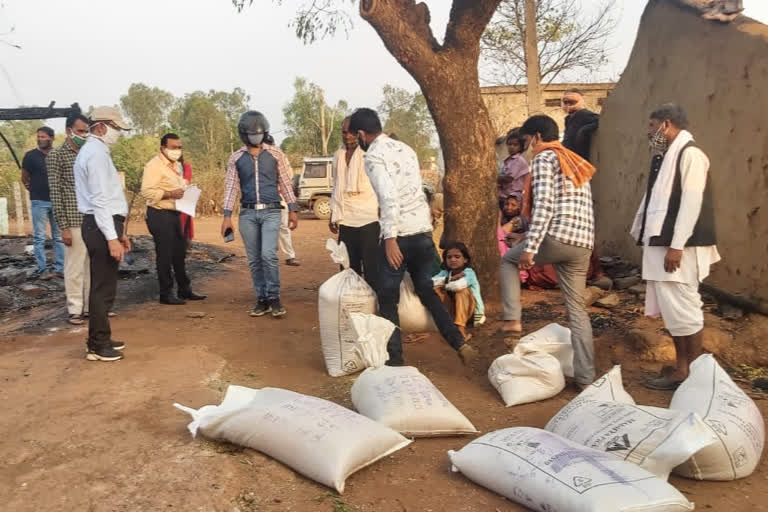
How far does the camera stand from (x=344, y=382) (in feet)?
12.9

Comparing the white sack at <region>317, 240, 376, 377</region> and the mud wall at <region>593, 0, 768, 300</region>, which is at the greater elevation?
the mud wall at <region>593, 0, 768, 300</region>

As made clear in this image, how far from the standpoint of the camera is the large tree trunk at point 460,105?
204 inches

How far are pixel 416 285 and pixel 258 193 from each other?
73.5 inches

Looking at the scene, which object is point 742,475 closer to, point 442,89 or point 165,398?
point 165,398

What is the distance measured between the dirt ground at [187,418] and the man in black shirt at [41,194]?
2720 millimetres

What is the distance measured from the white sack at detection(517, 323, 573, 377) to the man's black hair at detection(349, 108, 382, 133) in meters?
1.58

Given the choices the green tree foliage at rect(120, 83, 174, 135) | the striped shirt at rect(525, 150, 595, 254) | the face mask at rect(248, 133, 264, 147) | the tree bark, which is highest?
the green tree foliage at rect(120, 83, 174, 135)

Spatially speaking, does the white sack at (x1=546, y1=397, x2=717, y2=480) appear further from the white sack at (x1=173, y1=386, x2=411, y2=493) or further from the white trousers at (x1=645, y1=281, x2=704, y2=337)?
the white trousers at (x1=645, y1=281, x2=704, y2=337)

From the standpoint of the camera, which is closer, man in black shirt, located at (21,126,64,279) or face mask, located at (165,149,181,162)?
face mask, located at (165,149,181,162)

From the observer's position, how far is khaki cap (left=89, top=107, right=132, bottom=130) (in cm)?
414

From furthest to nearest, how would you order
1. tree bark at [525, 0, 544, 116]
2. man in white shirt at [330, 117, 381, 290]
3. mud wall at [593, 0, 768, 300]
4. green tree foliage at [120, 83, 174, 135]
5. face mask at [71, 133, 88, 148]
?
green tree foliage at [120, 83, 174, 135]
tree bark at [525, 0, 544, 116]
face mask at [71, 133, 88, 148]
man in white shirt at [330, 117, 381, 290]
mud wall at [593, 0, 768, 300]

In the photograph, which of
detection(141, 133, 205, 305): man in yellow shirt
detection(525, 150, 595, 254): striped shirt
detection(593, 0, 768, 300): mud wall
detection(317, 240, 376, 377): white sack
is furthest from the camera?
detection(141, 133, 205, 305): man in yellow shirt

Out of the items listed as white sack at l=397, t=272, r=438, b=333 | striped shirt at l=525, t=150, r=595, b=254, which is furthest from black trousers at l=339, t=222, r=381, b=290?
striped shirt at l=525, t=150, r=595, b=254

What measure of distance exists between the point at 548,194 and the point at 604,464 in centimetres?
177
